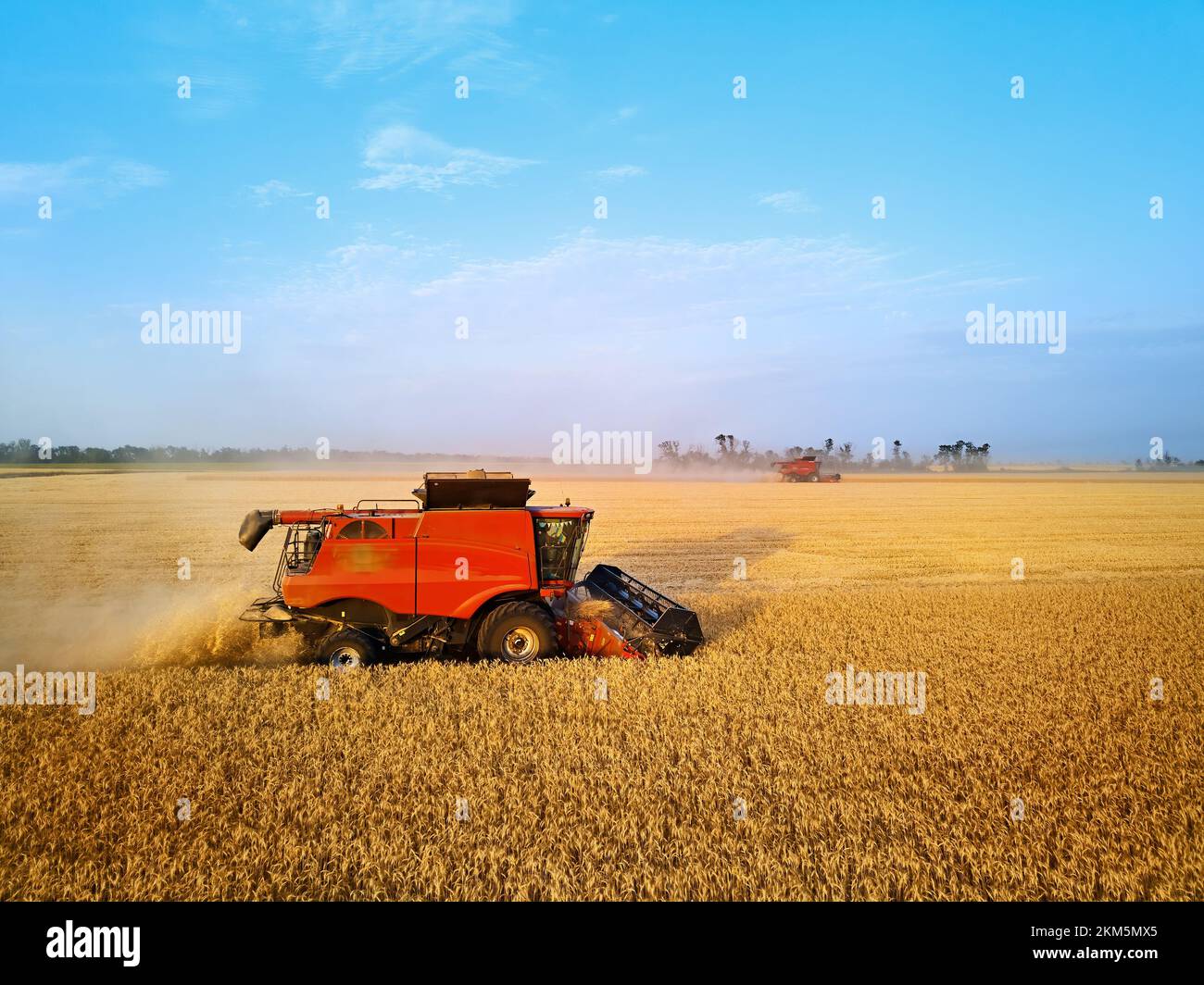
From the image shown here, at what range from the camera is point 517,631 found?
10.0 m

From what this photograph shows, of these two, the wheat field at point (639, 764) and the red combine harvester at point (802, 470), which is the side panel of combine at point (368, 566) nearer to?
the wheat field at point (639, 764)

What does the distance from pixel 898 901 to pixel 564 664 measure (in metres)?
5.36

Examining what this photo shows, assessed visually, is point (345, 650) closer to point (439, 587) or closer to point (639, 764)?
point (439, 587)

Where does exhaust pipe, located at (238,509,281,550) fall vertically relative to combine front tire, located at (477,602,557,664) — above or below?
above

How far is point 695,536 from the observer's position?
27.6 meters

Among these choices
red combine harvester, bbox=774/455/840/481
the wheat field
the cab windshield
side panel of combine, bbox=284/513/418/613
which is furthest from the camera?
red combine harvester, bbox=774/455/840/481

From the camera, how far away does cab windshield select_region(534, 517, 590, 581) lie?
1051cm

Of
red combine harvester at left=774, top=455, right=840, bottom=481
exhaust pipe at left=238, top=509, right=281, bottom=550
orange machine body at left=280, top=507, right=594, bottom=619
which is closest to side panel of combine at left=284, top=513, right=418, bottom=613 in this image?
orange machine body at left=280, top=507, right=594, bottom=619

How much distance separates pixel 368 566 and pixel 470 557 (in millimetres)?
1234

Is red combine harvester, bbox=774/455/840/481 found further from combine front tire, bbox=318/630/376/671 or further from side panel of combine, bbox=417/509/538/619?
combine front tire, bbox=318/630/376/671

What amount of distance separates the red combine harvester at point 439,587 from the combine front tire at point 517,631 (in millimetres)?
11

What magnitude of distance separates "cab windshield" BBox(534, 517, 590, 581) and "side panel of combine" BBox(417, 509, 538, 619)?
29 centimetres

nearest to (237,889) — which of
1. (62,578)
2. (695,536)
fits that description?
(62,578)
